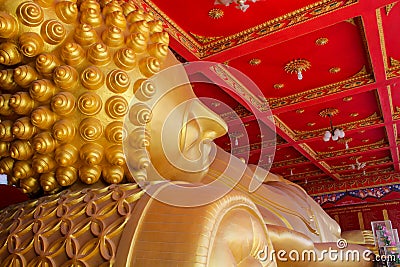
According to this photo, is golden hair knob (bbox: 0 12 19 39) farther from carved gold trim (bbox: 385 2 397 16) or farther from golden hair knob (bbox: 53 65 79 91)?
carved gold trim (bbox: 385 2 397 16)

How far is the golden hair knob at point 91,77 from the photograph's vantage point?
1.65 ft

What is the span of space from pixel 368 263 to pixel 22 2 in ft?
3.34

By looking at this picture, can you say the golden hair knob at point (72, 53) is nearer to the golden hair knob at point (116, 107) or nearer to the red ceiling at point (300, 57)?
A: the golden hair knob at point (116, 107)

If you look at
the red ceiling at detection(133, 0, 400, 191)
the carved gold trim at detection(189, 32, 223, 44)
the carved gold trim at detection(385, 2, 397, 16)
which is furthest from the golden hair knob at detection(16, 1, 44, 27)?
the carved gold trim at detection(385, 2, 397, 16)

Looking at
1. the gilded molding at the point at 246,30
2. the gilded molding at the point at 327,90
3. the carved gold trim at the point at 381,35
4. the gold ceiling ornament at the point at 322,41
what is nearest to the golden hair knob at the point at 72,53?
the gilded molding at the point at 246,30

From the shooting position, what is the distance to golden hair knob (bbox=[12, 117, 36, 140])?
51cm

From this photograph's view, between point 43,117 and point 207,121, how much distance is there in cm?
24

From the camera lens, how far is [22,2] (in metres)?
0.52

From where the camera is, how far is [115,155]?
1.69ft

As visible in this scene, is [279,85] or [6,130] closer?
[6,130]

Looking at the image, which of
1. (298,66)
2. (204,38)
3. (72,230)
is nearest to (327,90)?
(298,66)

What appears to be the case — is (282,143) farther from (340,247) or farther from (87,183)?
(87,183)

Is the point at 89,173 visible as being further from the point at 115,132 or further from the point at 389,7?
the point at 389,7

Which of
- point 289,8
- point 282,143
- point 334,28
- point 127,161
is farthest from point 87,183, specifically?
point 282,143
